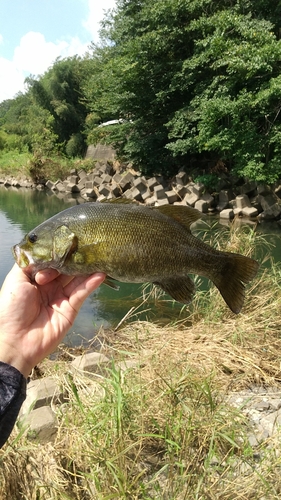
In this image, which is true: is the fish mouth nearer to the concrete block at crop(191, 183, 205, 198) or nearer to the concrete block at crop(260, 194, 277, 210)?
the concrete block at crop(260, 194, 277, 210)

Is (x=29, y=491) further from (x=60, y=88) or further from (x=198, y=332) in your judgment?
(x=60, y=88)

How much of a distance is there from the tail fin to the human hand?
2.56 feet

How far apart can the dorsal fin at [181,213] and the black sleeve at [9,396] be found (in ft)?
4.08

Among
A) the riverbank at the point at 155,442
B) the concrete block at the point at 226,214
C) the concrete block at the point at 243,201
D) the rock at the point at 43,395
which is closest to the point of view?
the riverbank at the point at 155,442

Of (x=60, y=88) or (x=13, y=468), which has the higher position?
(x=60, y=88)

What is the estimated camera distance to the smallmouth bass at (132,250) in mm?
2270

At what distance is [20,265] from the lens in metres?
2.30

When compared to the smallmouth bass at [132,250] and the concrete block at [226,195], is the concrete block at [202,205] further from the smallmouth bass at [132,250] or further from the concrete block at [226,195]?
the smallmouth bass at [132,250]

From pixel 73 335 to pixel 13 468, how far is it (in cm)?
417

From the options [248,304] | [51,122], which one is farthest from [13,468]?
[51,122]

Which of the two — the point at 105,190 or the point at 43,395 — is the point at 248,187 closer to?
the point at 105,190

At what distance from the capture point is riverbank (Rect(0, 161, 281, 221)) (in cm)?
1606

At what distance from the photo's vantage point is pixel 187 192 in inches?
754

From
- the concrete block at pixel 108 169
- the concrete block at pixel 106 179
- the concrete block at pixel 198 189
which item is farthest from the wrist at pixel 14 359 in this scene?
the concrete block at pixel 108 169
